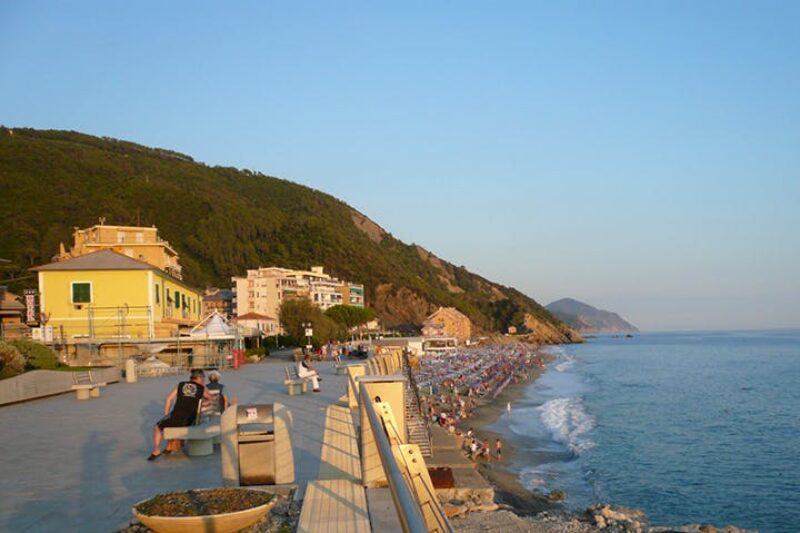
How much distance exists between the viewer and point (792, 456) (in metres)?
24.8

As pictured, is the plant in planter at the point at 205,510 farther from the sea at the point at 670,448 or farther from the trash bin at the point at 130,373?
the trash bin at the point at 130,373

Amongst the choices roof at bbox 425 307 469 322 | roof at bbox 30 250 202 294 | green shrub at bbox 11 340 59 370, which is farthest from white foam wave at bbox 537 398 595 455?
roof at bbox 425 307 469 322

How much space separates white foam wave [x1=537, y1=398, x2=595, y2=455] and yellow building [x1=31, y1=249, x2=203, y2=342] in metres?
18.3

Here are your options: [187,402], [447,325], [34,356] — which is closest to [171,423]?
[187,402]

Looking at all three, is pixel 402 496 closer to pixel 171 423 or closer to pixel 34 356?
pixel 171 423

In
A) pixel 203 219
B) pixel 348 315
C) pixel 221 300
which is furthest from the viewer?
pixel 203 219

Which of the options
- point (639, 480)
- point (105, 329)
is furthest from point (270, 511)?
point (105, 329)

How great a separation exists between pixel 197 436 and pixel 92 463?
145 centimetres

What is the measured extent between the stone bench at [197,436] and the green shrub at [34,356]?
49.7 feet

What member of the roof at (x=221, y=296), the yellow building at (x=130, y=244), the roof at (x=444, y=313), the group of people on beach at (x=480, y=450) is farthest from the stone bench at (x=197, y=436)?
the roof at (x=444, y=313)

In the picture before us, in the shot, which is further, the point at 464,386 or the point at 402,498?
the point at 464,386

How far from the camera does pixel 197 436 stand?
9.23 metres

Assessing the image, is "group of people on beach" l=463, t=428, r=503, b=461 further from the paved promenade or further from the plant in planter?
the plant in planter

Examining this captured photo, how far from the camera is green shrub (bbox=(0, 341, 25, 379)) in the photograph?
19.9 m
